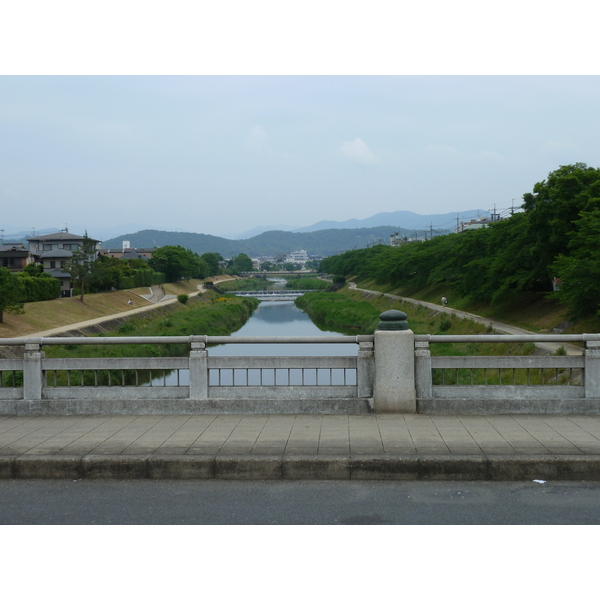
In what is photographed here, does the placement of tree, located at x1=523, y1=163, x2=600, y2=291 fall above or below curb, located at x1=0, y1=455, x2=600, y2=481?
above

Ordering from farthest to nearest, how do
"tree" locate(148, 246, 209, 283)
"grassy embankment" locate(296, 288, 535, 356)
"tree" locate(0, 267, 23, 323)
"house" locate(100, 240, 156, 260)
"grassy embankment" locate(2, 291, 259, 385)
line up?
"house" locate(100, 240, 156, 260) < "tree" locate(148, 246, 209, 283) < "tree" locate(0, 267, 23, 323) < "grassy embankment" locate(2, 291, 259, 385) < "grassy embankment" locate(296, 288, 535, 356)

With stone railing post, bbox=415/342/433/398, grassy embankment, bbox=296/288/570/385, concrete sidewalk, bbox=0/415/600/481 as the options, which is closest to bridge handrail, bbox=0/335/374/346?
stone railing post, bbox=415/342/433/398

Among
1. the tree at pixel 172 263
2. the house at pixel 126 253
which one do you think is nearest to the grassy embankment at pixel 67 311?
the tree at pixel 172 263

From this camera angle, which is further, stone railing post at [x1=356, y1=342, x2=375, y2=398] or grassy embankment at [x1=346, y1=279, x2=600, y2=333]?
grassy embankment at [x1=346, y1=279, x2=600, y2=333]

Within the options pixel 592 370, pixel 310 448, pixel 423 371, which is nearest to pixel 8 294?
pixel 423 371

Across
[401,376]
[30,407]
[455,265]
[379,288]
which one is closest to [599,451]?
[401,376]

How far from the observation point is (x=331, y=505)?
5602 millimetres

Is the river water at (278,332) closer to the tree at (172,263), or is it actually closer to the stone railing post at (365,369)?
the stone railing post at (365,369)

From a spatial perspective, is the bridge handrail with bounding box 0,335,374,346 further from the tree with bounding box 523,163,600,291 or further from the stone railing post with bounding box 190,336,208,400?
the tree with bounding box 523,163,600,291

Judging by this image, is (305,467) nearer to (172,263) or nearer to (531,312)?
(531,312)

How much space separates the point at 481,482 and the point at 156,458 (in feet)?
11.2

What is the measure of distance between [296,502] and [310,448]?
3.28 ft

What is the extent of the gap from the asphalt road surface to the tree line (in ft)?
66.9

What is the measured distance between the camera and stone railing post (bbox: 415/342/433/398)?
7.97 m
